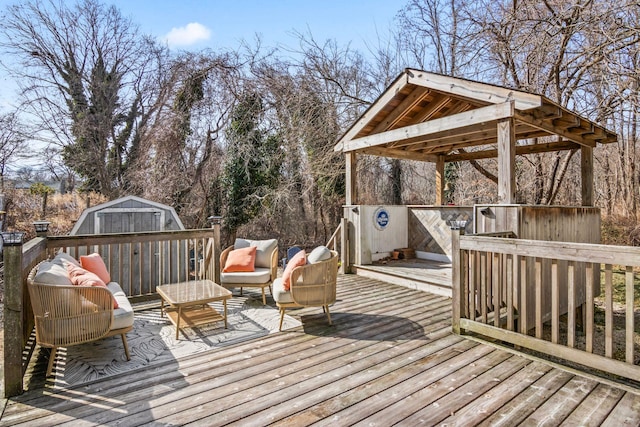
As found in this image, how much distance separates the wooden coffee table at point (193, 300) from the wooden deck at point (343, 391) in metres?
0.62

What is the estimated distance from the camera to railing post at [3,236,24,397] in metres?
2.54

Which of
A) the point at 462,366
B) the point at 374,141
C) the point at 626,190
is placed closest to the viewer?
the point at 462,366

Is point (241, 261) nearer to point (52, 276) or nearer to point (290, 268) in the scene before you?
point (290, 268)

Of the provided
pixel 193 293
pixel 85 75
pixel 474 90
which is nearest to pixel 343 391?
pixel 193 293

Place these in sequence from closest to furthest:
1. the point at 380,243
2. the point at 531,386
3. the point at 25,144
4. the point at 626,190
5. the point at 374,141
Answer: the point at 531,386 < the point at 374,141 < the point at 380,243 < the point at 626,190 < the point at 25,144

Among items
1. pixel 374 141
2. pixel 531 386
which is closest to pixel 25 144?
pixel 374 141

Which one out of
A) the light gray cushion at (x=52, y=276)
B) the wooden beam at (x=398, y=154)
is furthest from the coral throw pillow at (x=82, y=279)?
the wooden beam at (x=398, y=154)

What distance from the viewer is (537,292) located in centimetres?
308

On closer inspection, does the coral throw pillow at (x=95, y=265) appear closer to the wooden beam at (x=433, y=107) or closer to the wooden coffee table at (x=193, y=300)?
the wooden coffee table at (x=193, y=300)

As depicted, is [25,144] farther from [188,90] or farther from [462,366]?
[462,366]

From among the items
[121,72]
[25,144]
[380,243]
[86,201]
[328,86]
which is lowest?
[380,243]

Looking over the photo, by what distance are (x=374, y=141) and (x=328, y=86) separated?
260 inches

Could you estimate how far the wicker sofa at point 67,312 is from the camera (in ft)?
9.21

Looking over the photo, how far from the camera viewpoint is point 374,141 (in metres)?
6.38
